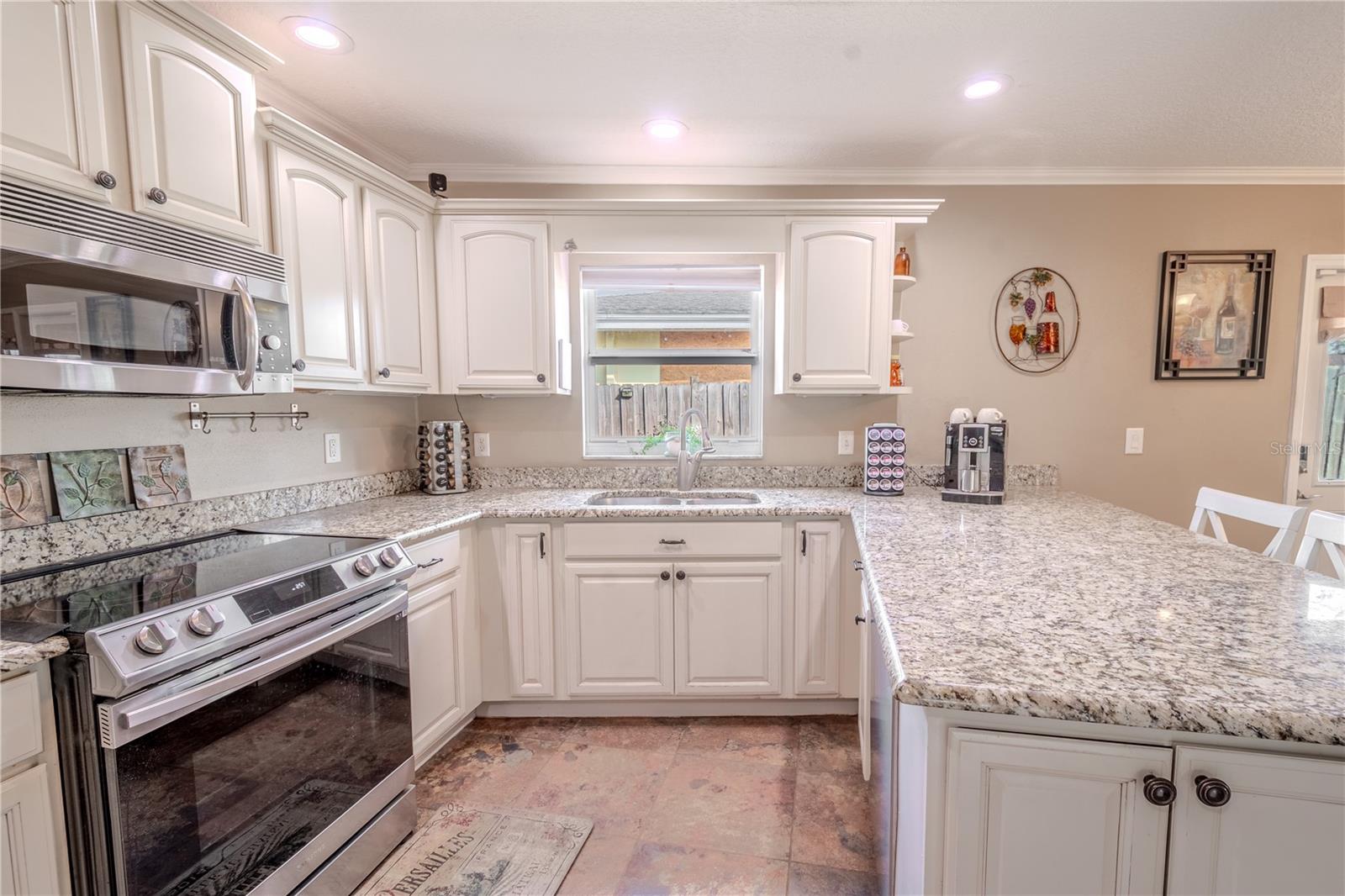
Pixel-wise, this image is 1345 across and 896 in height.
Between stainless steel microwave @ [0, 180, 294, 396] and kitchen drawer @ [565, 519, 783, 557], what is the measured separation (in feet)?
3.69

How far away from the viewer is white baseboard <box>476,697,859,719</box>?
239cm

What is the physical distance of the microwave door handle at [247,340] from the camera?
1490 millimetres

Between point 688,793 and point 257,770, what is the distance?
125 cm

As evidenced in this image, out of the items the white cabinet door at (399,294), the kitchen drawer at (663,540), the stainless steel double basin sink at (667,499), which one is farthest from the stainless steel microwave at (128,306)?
the stainless steel double basin sink at (667,499)

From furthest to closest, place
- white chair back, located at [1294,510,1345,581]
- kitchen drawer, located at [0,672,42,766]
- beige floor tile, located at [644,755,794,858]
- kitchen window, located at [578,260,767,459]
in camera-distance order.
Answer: kitchen window, located at [578,260,767,459] → beige floor tile, located at [644,755,794,858] → white chair back, located at [1294,510,1345,581] → kitchen drawer, located at [0,672,42,766]

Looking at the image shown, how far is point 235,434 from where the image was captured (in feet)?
6.20

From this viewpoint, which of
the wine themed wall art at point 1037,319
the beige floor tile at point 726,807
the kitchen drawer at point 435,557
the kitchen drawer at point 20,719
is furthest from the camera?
the wine themed wall art at point 1037,319

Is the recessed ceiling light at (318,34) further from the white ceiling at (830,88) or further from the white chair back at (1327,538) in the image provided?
the white chair back at (1327,538)

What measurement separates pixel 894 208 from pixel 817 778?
2260 millimetres

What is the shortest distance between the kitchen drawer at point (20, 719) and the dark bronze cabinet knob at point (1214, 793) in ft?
5.84

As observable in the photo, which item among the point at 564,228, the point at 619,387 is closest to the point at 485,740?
the point at 619,387

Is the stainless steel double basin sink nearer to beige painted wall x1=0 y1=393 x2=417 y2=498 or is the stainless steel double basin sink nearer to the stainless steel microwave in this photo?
beige painted wall x1=0 y1=393 x2=417 y2=498

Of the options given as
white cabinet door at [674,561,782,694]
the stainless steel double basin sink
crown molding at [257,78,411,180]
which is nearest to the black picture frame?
the stainless steel double basin sink

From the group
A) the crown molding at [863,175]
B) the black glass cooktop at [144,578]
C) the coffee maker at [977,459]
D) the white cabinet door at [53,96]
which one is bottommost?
the black glass cooktop at [144,578]
